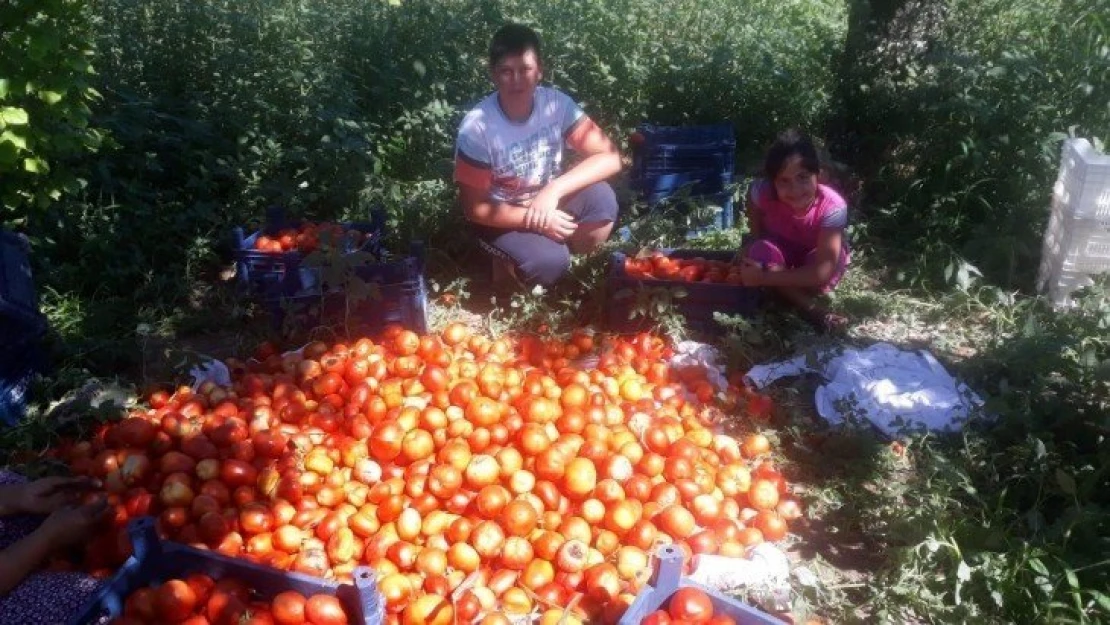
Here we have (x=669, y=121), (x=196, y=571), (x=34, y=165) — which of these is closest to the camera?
(x=196, y=571)

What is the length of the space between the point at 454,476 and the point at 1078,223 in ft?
11.1

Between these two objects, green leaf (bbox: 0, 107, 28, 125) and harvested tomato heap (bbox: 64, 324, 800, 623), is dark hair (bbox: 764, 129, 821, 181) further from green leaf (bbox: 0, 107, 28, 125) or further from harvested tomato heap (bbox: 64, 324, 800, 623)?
green leaf (bbox: 0, 107, 28, 125)

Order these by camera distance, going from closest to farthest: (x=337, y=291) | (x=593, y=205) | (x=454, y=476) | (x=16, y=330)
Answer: (x=454, y=476), (x=16, y=330), (x=337, y=291), (x=593, y=205)

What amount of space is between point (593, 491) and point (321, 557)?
0.88m

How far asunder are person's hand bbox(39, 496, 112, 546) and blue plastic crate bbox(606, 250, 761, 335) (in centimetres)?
233

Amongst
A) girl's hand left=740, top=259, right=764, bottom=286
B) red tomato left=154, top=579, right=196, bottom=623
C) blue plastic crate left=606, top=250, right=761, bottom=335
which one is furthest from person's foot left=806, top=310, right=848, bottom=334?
red tomato left=154, top=579, right=196, bottom=623

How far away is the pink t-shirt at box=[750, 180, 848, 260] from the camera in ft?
12.4

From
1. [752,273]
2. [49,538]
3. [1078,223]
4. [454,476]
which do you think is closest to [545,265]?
[752,273]

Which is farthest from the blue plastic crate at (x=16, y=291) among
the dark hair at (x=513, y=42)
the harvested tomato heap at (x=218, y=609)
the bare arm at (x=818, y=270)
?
the bare arm at (x=818, y=270)

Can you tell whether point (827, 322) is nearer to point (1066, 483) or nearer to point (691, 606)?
point (1066, 483)

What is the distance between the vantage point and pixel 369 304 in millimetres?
3750

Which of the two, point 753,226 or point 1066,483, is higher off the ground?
point 753,226

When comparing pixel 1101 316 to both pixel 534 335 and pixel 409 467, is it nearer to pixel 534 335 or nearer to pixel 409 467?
pixel 534 335

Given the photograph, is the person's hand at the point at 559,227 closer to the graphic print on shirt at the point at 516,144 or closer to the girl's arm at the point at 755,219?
the graphic print on shirt at the point at 516,144
